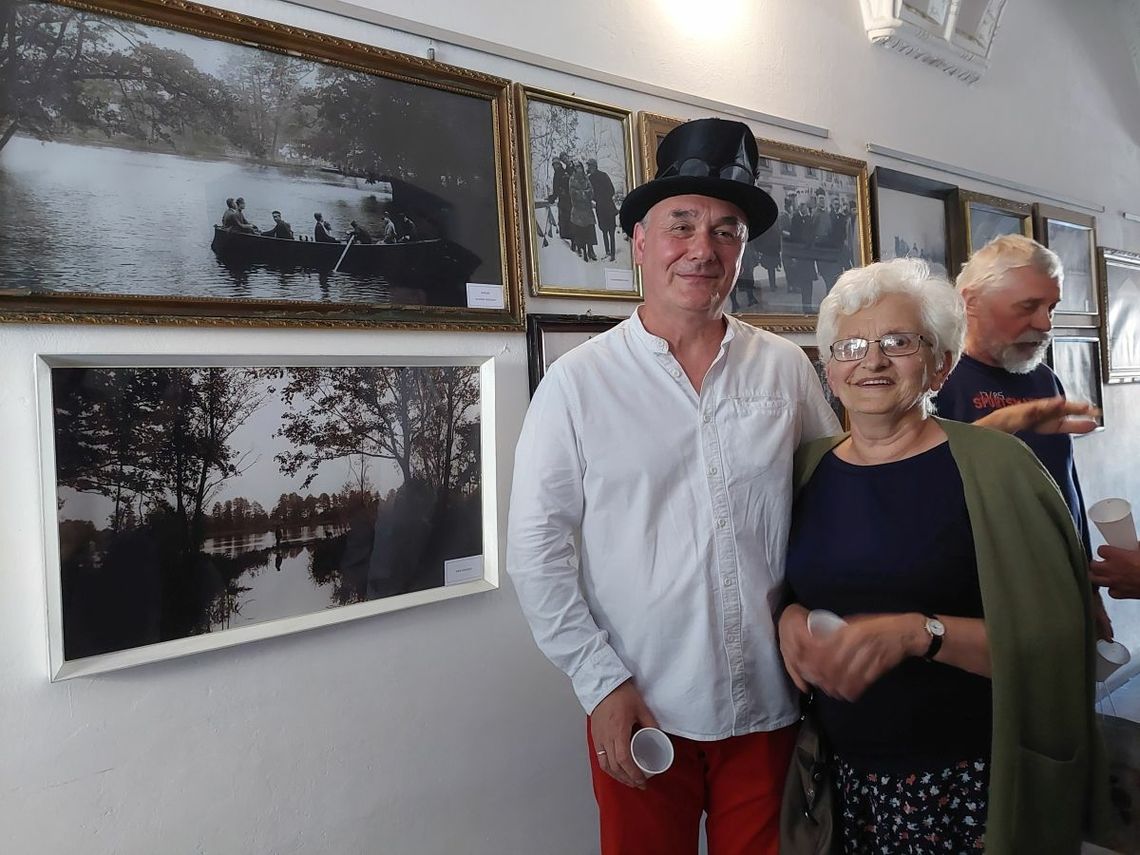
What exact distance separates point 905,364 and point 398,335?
98 cm

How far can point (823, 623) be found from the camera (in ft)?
3.75

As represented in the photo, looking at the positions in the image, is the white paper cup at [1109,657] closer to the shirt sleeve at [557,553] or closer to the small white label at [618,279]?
the shirt sleeve at [557,553]

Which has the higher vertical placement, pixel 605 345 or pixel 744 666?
pixel 605 345

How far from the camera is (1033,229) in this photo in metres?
3.18

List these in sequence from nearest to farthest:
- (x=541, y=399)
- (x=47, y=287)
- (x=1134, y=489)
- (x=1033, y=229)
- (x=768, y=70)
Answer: (x=47, y=287), (x=541, y=399), (x=768, y=70), (x=1033, y=229), (x=1134, y=489)

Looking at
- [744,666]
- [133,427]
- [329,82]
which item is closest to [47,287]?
[133,427]

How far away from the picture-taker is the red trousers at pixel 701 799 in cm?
127

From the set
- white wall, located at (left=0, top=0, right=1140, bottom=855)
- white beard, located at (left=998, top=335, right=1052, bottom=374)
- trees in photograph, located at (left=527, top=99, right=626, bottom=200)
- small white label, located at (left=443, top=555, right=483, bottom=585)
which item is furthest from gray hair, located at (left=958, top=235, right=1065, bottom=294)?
small white label, located at (left=443, top=555, right=483, bottom=585)

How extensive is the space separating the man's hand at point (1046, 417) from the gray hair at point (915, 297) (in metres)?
0.56

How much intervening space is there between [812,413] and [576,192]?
0.82 metres

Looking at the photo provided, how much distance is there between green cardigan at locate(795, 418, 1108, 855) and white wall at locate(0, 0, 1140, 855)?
1.00m

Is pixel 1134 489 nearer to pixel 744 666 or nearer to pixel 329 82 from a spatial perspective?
pixel 744 666

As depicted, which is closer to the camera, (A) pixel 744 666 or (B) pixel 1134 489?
(A) pixel 744 666

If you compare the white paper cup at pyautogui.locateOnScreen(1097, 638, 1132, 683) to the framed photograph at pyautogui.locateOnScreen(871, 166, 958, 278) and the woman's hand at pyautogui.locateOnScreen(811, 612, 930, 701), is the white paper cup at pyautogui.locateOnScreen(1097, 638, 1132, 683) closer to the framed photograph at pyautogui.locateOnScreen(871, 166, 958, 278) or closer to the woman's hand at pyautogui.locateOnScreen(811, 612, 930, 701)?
the woman's hand at pyautogui.locateOnScreen(811, 612, 930, 701)
